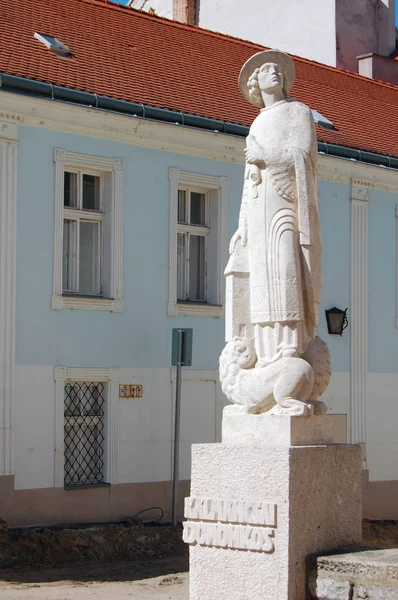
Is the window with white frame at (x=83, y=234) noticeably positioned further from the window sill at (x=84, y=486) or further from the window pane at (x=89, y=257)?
the window sill at (x=84, y=486)

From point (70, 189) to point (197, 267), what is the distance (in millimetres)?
2556

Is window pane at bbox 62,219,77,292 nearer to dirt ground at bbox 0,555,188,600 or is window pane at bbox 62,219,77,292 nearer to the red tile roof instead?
the red tile roof

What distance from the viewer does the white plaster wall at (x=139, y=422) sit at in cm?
1619

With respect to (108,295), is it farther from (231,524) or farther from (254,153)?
(231,524)

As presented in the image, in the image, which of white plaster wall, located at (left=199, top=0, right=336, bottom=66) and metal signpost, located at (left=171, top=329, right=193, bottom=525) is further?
white plaster wall, located at (left=199, top=0, right=336, bottom=66)

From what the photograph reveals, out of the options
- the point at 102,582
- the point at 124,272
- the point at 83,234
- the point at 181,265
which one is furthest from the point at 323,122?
the point at 102,582

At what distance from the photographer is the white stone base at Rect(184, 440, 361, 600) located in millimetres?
7699

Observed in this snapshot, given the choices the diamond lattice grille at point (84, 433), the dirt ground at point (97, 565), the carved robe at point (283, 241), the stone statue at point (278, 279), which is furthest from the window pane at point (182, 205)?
the carved robe at point (283, 241)

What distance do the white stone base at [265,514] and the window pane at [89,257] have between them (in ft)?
31.2

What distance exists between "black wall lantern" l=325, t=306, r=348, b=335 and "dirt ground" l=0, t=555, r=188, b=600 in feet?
20.4

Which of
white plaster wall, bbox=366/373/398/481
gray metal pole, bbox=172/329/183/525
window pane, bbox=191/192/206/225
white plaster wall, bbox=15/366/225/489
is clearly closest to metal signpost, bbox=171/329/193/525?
gray metal pole, bbox=172/329/183/525

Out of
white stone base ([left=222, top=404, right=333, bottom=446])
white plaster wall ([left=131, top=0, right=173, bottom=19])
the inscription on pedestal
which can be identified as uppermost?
white plaster wall ([left=131, top=0, right=173, bottom=19])

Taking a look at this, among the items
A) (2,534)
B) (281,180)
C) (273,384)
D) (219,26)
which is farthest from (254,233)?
(219,26)

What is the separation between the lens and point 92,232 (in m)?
17.7
